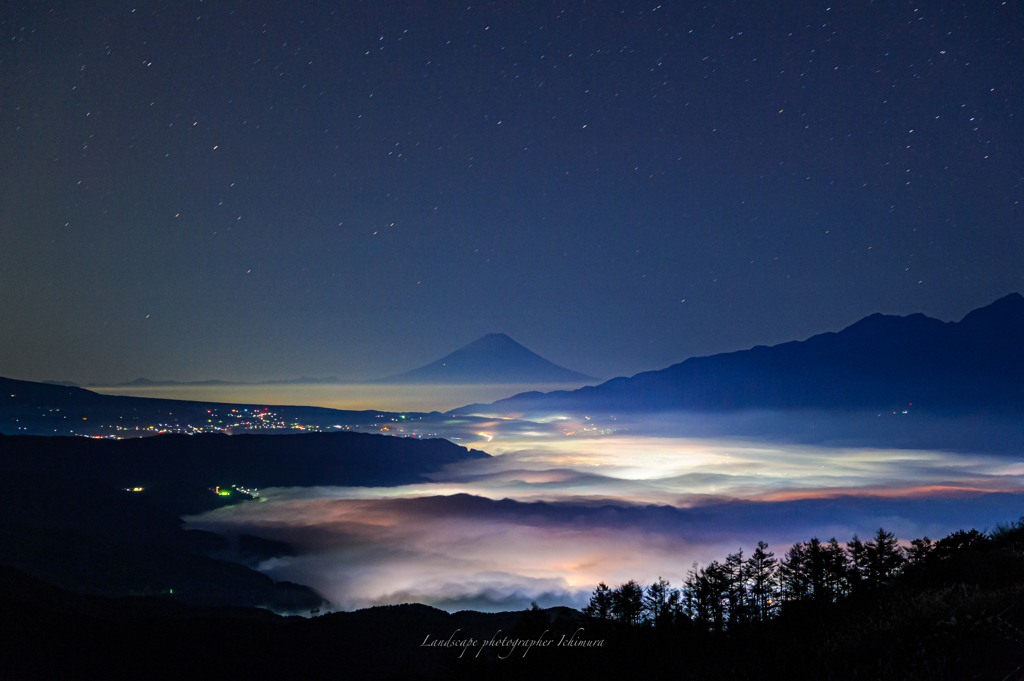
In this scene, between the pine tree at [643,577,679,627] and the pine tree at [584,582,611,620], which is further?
the pine tree at [584,582,611,620]

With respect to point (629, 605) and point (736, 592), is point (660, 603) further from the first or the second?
point (736, 592)

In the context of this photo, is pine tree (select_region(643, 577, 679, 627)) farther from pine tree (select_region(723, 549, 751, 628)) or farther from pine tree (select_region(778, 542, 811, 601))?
pine tree (select_region(778, 542, 811, 601))

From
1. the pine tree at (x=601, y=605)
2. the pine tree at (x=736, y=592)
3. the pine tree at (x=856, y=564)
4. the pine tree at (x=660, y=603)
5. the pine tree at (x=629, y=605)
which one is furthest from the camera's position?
the pine tree at (x=601, y=605)

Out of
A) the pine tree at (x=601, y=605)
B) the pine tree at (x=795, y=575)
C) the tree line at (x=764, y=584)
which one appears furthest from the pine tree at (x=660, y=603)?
the pine tree at (x=795, y=575)

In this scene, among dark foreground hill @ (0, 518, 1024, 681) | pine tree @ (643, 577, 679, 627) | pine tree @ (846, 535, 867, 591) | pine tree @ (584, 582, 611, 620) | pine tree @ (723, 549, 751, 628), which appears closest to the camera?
dark foreground hill @ (0, 518, 1024, 681)

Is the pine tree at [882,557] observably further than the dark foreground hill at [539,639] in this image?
Yes

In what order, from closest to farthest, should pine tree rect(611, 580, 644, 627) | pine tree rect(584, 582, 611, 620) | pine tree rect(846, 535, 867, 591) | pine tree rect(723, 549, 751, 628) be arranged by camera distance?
pine tree rect(846, 535, 867, 591), pine tree rect(723, 549, 751, 628), pine tree rect(611, 580, 644, 627), pine tree rect(584, 582, 611, 620)

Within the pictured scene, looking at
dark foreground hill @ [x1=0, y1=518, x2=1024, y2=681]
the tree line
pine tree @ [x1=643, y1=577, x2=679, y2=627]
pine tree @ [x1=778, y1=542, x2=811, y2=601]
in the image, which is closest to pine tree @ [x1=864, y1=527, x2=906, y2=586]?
the tree line

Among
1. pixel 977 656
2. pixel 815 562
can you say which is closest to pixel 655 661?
pixel 815 562

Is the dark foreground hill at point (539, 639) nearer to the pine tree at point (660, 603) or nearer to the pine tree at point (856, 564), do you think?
the pine tree at point (660, 603)
